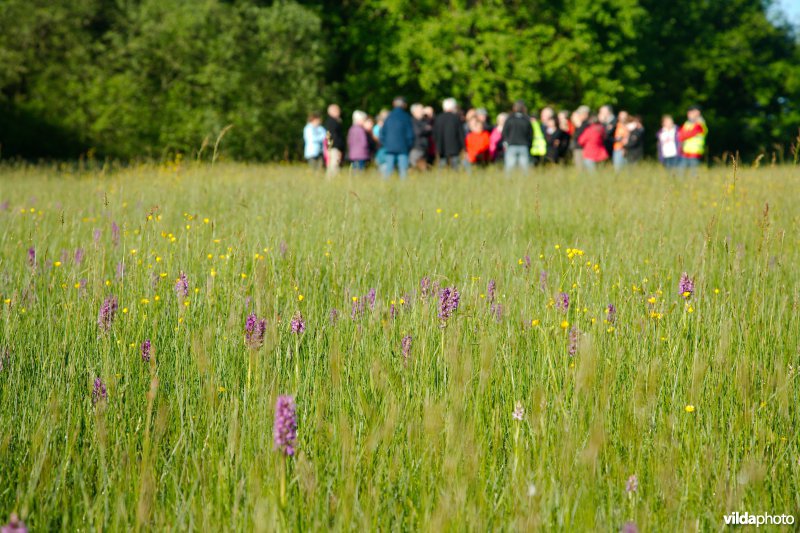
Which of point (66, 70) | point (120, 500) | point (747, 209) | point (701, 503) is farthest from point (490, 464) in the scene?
point (66, 70)

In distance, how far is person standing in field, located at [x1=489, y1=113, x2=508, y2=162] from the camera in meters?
18.6

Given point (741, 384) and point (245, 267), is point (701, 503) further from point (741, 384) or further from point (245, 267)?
point (245, 267)

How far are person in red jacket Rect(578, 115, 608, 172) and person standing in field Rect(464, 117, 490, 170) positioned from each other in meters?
1.83

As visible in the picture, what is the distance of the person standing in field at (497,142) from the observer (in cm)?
1861

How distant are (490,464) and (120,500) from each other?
1.07m

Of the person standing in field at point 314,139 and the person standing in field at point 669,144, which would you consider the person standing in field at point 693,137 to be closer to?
the person standing in field at point 669,144

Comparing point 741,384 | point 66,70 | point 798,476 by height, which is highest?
point 66,70

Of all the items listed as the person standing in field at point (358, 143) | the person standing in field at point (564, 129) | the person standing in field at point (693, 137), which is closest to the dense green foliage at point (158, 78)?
the person standing in field at point (564, 129)

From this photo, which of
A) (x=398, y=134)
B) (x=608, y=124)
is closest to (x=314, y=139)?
(x=398, y=134)

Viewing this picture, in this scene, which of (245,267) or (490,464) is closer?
(490,464)

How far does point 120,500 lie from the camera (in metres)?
2.15

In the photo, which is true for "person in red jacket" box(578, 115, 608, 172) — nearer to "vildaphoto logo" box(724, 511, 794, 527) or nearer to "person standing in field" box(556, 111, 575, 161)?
"person standing in field" box(556, 111, 575, 161)

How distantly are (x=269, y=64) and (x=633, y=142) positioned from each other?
12728 mm

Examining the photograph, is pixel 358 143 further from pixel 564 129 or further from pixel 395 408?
pixel 395 408
